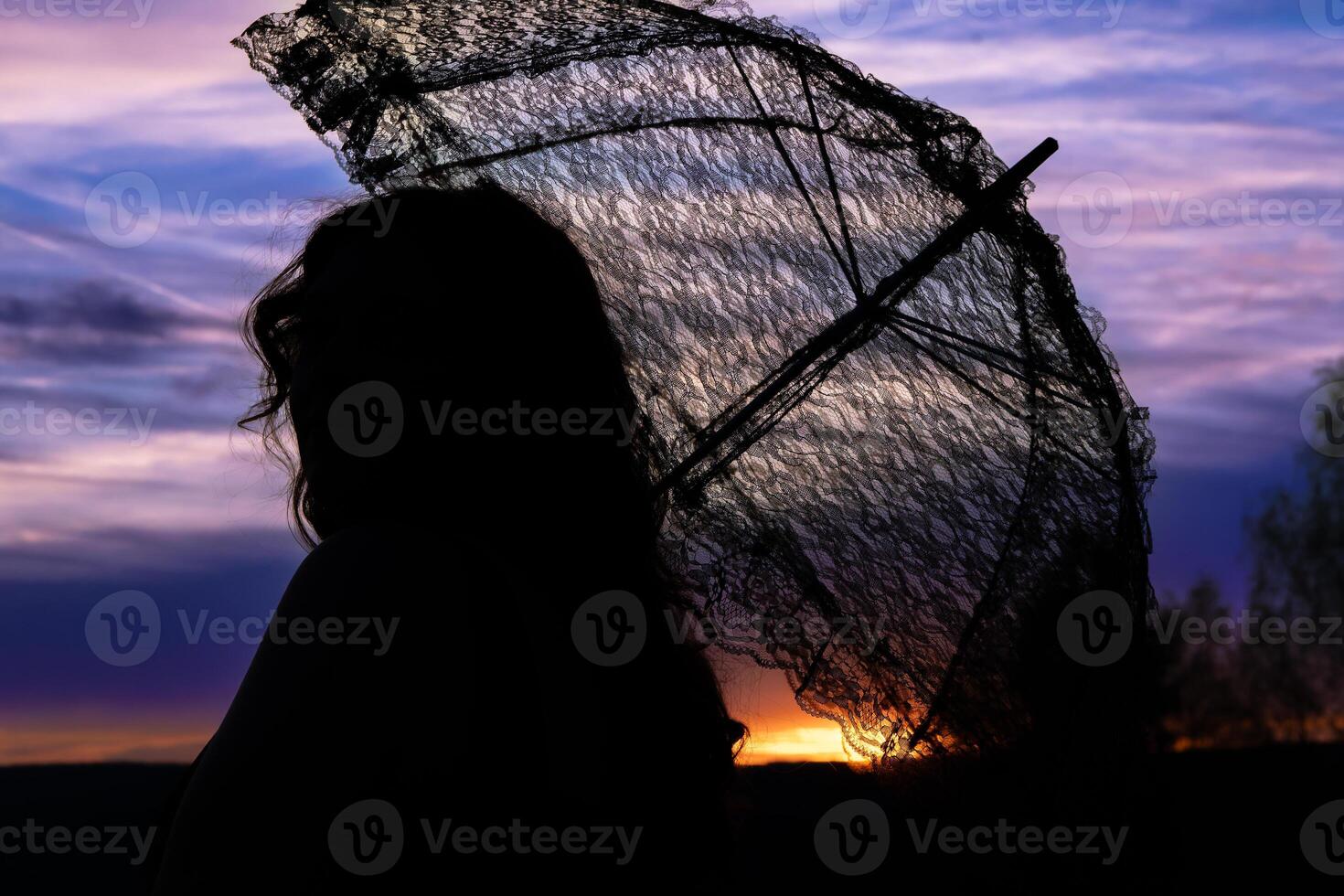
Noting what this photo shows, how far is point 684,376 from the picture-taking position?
98.8 inches

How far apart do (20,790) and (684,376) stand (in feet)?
14.1

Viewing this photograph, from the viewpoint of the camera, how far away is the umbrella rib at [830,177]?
243 centimetres

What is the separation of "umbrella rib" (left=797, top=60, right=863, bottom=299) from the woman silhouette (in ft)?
2.27

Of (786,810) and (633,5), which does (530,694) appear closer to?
(633,5)
